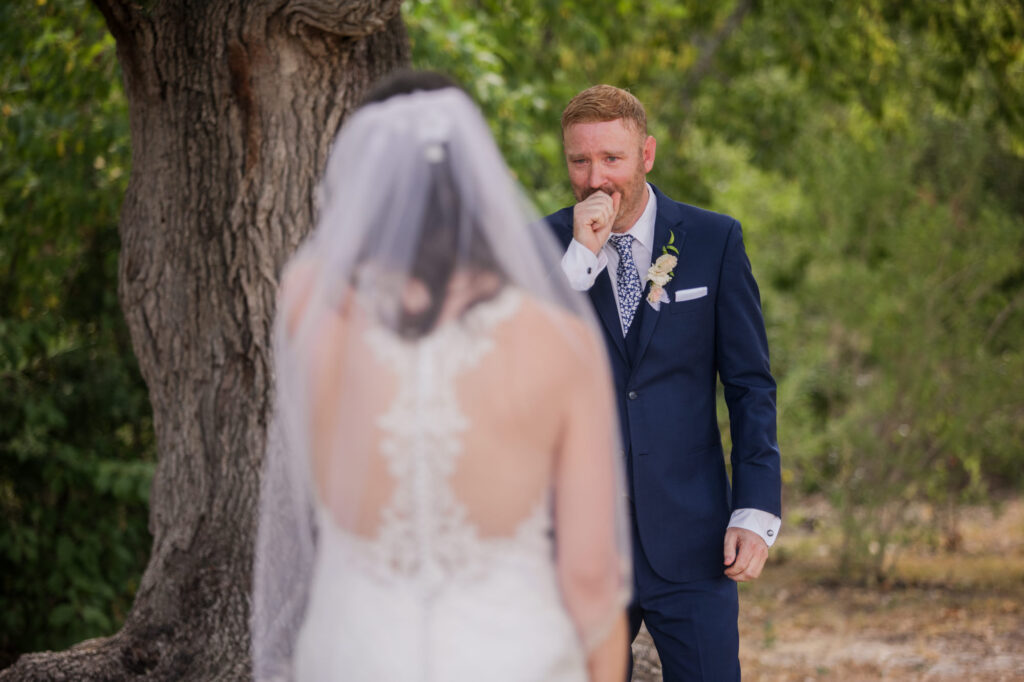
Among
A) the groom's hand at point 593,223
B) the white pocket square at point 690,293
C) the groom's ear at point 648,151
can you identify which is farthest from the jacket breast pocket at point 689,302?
the groom's ear at point 648,151

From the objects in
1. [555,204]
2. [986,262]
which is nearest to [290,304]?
[555,204]

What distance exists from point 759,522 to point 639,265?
2.60 ft

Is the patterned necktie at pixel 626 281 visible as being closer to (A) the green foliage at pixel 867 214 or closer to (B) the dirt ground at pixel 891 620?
(B) the dirt ground at pixel 891 620

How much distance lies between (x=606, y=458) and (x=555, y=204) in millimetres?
5098

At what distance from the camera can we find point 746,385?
9.42 ft

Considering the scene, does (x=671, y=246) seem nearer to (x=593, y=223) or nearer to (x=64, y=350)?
(x=593, y=223)

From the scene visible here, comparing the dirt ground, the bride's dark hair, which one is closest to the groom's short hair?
the bride's dark hair

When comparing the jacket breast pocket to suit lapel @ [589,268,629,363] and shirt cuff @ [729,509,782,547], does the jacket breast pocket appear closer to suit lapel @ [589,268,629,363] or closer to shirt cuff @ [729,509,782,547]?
suit lapel @ [589,268,629,363]

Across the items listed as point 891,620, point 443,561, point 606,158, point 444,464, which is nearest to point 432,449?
point 444,464

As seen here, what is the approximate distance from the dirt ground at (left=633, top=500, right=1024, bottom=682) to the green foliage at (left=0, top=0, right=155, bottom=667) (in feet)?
11.4

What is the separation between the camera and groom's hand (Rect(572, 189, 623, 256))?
2.74 metres

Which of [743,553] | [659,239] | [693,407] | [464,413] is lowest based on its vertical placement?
[743,553]

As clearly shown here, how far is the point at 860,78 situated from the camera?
9000 mm

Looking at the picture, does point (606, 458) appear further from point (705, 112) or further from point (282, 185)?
point (705, 112)
